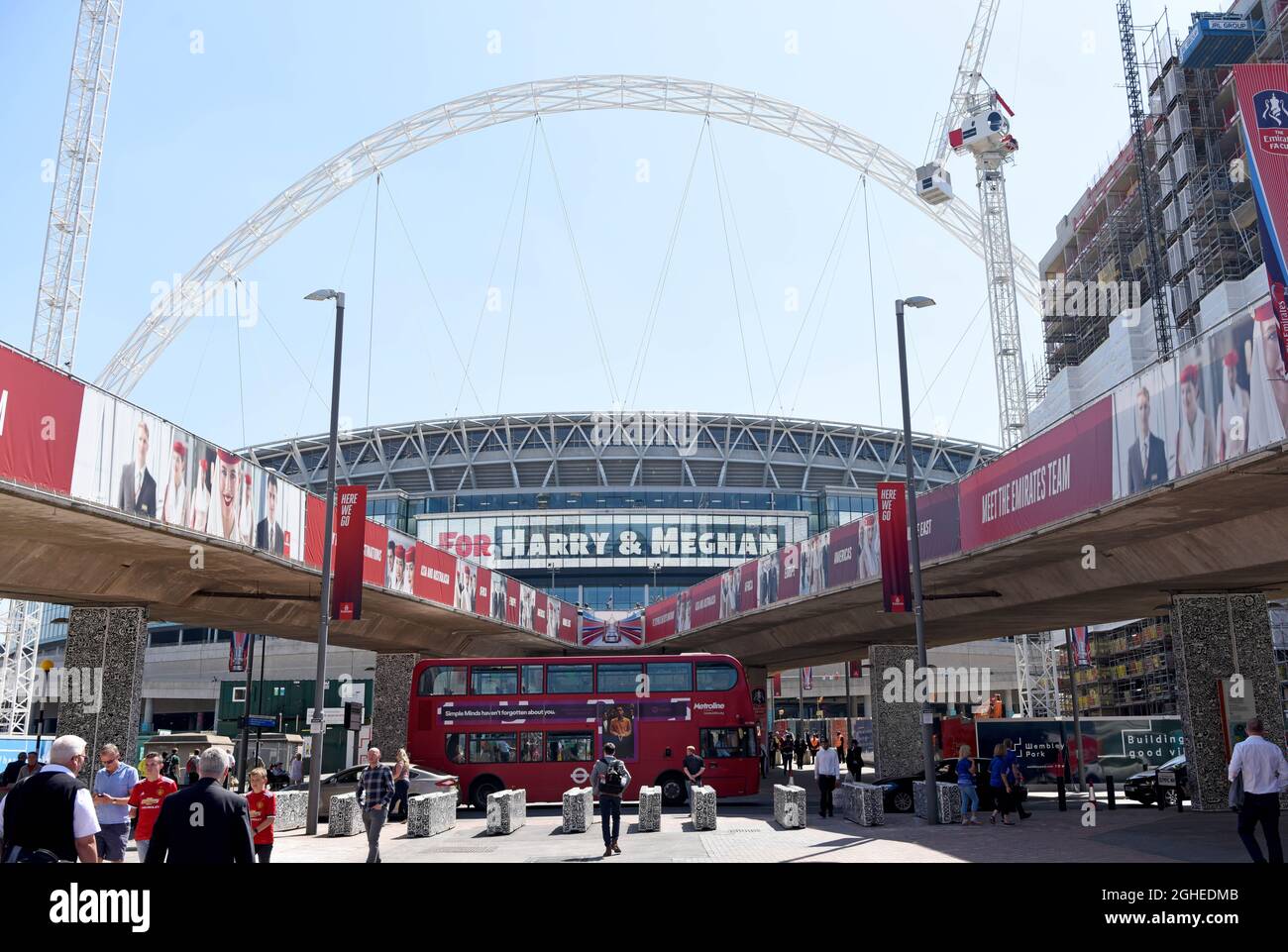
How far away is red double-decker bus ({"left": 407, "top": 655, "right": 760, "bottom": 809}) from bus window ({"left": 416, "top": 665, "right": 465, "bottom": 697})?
3 centimetres

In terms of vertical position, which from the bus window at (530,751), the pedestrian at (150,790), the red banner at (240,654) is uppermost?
the red banner at (240,654)

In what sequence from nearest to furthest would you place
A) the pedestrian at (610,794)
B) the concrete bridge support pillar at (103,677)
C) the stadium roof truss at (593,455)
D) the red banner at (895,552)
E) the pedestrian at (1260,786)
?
1. the pedestrian at (1260,786)
2. the pedestrian at (610,794)
3. the concrete bridge support pillar at (103,677)
4. the red banner at (895,552)
5. the stadium roof truss at (593,455)

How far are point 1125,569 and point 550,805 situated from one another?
19.5 meters

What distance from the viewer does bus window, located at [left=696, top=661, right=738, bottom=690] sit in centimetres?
3195

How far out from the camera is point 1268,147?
1489 centimetres

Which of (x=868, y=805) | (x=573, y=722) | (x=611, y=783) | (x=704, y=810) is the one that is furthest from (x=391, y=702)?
(x=611, y=783)

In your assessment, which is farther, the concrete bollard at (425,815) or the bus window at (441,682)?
the bus window at (441,682)

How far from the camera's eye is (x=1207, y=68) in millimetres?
62312

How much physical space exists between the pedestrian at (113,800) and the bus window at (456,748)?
18.3 meters

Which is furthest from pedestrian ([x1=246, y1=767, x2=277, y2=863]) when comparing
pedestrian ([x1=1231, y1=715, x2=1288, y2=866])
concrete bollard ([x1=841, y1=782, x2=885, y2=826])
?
concrete bollard ([x1=841, y1=782, x2=885, y2=826])

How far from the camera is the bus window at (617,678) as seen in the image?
31719 mm

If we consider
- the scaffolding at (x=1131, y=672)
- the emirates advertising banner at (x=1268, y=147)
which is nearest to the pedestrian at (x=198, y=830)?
the emirates advertising banner at (x=1268, y=147)

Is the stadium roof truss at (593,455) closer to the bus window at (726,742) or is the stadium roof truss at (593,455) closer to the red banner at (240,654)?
the red banner at (240,654)
